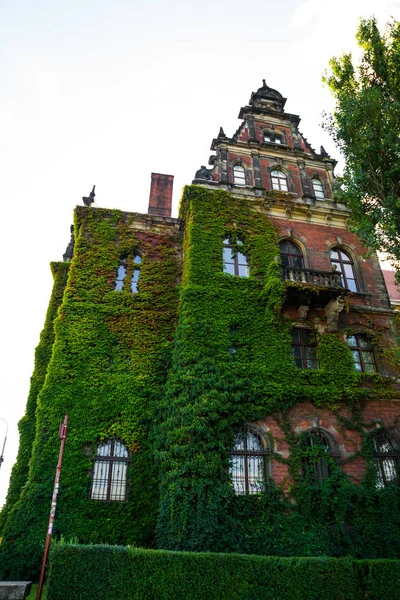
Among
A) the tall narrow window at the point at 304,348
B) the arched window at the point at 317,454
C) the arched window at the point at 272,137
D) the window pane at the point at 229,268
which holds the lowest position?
the arched window at the point at 317,454

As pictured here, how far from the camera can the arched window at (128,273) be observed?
62.8 ft

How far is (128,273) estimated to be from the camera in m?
19.4

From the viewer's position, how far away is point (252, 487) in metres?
13.6

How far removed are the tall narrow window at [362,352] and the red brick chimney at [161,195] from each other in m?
11.9

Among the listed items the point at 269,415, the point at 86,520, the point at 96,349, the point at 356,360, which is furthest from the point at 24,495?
the point at 356,360

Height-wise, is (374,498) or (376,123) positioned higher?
(376,123)

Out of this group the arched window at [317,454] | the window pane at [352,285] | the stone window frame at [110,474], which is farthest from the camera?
the window pane at [352,285]

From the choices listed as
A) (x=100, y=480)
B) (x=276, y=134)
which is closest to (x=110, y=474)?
(x=100, y=480)

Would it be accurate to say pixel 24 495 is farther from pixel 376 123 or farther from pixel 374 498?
pixel 376 123

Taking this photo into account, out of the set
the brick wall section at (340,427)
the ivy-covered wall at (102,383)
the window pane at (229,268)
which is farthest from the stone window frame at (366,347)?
the ivy-covered wall at (102,383)

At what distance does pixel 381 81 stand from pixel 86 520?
20.5 m

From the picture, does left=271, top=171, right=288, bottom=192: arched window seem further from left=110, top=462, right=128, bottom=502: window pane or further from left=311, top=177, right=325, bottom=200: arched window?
left=110, top=462, right=128, bottom=502: window pane

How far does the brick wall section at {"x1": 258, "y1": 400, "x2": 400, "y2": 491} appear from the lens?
14.2m

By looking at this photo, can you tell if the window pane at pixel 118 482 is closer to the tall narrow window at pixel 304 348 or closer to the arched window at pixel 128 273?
the arched window at pixel 128 273
